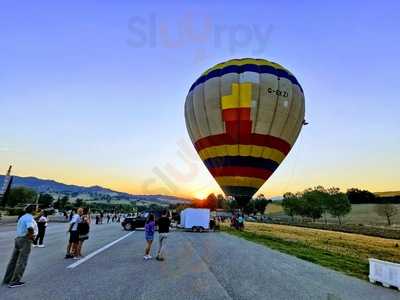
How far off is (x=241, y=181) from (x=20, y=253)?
22.4 m

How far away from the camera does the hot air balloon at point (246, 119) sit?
2773 centimetres

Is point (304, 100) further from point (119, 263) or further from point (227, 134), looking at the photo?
point (119, 263)

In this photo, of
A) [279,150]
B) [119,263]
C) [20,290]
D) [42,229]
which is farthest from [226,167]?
[20,290]

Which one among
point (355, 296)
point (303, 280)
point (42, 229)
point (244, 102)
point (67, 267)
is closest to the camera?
point (355, 296)

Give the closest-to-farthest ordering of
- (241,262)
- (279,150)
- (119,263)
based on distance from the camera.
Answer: (119,263) → (241,262) → (279,150)

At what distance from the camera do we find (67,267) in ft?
34.6

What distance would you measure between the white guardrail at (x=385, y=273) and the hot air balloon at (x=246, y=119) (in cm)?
1813

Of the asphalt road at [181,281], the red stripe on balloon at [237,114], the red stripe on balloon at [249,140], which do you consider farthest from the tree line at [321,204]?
the asphalt road at [181,281]

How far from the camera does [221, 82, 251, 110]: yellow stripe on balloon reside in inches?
1087

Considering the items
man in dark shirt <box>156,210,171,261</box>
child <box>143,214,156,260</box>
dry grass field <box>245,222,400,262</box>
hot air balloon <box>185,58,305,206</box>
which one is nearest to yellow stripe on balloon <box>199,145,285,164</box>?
hot air balloon <box>185,58,305,206</box>

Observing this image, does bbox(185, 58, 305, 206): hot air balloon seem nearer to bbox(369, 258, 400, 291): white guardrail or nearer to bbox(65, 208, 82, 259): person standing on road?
bbox(65, 208, 82, 259): person standing on road

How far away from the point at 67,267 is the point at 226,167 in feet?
64.7

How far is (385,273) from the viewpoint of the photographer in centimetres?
993

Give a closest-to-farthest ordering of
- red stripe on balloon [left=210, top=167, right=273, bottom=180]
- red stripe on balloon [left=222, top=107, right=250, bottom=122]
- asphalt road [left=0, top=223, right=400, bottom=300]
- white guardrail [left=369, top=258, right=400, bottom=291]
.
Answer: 1. asphalt road [left=0, top=223, right=400, bottom=300]
2. white guardrail [left=369, top=258, right=400, bottom=291]
3. red stripe on balloon [left=222, top=107, right=250, bottom=122]
4. red stripe on balloon [left=210, top=167, right=273, bottom=180]
